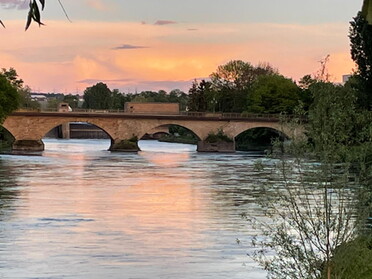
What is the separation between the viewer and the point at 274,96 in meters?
91.6

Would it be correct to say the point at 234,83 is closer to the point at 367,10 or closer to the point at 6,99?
the point at 6,99

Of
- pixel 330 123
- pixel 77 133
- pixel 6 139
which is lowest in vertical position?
pixel 77 133

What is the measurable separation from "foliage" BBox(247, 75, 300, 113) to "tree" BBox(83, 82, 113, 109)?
7877cm

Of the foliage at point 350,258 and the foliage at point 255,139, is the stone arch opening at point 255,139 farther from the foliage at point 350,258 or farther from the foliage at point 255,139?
the foliage at point 350,258

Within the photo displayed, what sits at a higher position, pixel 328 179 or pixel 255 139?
pixel 328 179

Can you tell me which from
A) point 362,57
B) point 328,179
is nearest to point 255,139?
point 362,57

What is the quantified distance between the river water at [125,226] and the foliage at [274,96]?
48.4 metres

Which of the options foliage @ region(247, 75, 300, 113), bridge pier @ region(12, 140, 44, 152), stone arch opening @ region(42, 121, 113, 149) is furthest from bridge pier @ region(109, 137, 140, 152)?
stone arch opening @ region(42, 121, 113, 149)

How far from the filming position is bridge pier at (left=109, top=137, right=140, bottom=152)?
84.8 m

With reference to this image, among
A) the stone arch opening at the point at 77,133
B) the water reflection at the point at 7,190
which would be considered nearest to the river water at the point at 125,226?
the water reflection at the point at 7,190

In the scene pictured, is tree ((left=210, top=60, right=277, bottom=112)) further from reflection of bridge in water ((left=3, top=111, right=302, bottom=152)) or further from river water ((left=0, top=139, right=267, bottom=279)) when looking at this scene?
river water ((left=0, top=139, right=267, bottom=279))

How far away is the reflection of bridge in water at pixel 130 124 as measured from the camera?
8294 centimetres

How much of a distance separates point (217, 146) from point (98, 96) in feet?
293

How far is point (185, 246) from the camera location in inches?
786
